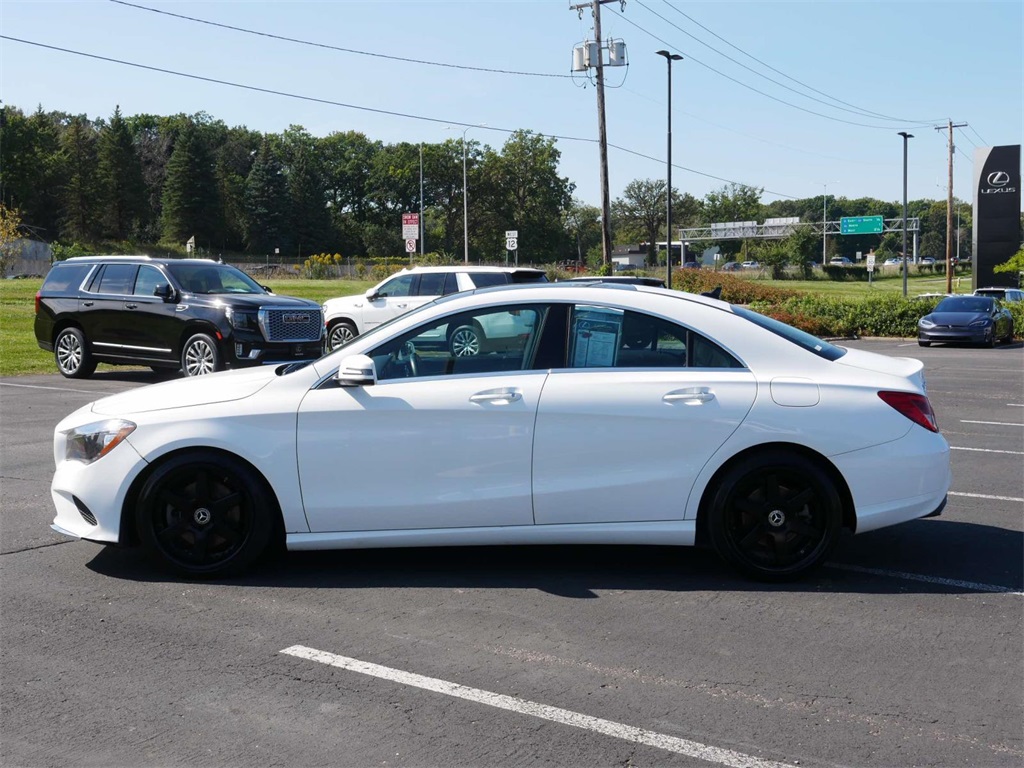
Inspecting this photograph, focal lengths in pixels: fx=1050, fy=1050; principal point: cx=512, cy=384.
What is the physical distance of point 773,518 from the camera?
5.53 m

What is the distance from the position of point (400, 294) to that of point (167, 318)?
5930 mm

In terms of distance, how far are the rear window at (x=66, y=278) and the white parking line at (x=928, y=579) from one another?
14526mm

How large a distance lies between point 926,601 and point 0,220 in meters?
42.1

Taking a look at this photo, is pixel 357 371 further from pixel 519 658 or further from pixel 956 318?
pixel 956 318

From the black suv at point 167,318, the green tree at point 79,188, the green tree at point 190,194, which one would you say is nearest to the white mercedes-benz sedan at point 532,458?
the black suv at point 167,318

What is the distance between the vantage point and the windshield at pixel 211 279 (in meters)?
16.4

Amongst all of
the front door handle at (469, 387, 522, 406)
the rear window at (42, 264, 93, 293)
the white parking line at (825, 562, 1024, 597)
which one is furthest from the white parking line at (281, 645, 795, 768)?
the rear window at (42, 264, 93, 293)

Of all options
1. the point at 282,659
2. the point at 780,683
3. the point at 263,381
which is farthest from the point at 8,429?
the point at 780,683

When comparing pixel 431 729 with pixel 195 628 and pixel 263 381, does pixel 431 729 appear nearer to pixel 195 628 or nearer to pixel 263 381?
pixel 195 628

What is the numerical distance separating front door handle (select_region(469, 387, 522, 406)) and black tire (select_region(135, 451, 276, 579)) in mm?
1238

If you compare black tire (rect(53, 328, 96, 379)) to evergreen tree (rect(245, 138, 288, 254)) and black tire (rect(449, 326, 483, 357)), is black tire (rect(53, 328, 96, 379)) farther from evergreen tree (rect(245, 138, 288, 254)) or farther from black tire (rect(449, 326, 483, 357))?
evergreen tree (rect(245, 138, 288, 254))

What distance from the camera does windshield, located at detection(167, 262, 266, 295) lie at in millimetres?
16391

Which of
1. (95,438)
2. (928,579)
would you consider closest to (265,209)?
(95,438)

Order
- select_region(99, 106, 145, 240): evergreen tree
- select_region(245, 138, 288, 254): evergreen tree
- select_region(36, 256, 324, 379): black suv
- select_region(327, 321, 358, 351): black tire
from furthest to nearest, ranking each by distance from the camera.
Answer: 1. select_region(245, 138, 288, 254): evergreen tree
2. select_region(99, 106, 145, 240): evergreen tree
3. select_region(327, 321, 358, 351): black tire
4. select_region(36, 256, 324, 379): black suv
